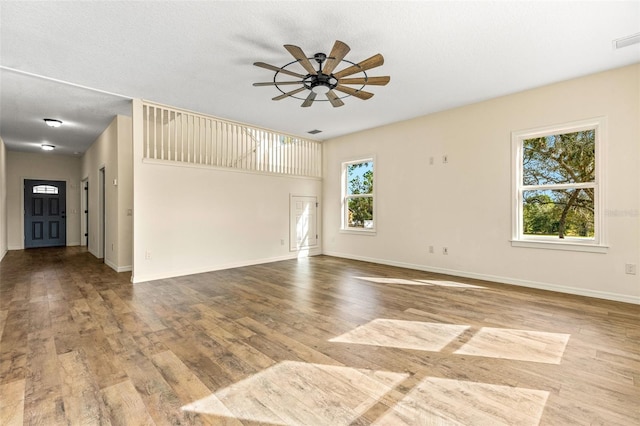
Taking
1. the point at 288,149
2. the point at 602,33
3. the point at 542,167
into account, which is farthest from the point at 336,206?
the point at 602,33

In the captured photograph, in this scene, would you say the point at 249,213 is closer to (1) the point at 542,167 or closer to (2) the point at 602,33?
(1) the point at 542,167

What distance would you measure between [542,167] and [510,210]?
2.45 feet

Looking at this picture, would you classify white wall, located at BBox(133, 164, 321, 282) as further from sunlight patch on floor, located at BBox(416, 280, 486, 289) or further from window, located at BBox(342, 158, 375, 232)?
sunlight patch on floor, located at BBox(416, 280, 486, 289)

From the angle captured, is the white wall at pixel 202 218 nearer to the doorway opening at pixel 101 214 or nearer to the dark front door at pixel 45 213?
the doorway opening at pixel 101 214

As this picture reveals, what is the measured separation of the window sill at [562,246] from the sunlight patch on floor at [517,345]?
72.8 inches

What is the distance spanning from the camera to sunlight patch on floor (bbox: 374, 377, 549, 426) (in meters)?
1.65

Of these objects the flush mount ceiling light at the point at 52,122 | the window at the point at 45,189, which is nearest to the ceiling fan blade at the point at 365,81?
the flush mount ceiling light at the point at 52,122

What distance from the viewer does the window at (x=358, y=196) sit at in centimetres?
672

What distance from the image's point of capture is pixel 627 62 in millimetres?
3605

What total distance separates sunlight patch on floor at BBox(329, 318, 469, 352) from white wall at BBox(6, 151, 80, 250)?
33.8 ft

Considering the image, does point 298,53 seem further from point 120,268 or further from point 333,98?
point 120,268

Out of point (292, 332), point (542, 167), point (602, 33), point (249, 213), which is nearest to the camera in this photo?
point (292, 332)

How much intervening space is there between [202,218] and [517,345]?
16.2 feet

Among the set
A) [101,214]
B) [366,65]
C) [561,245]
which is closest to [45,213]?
[101,214]
